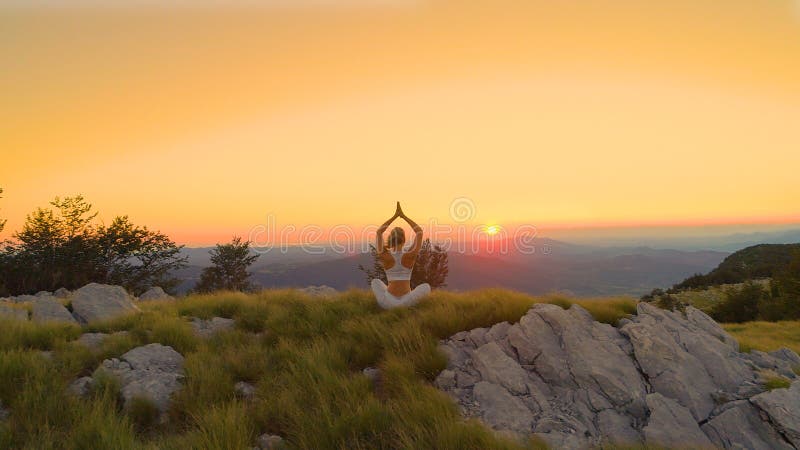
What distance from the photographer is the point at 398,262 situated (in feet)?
33.5

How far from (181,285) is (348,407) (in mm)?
29043

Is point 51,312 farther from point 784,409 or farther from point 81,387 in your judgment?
point 784,409

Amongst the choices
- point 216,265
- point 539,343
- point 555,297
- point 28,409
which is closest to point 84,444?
point 28,409

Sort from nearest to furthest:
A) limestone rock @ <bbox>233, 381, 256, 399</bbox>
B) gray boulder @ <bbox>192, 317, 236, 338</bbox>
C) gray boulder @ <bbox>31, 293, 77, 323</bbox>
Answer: limestone rock @ <bbox>233, 381, 256, 399</bbox> → gray boulder @ <bbox>192, 317, 236, 338</bbox> → gray boulder @ <bbox>31, 293, 77, 323</bbox>

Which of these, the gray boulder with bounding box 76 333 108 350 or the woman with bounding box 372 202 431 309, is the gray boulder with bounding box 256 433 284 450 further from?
the gray boulder with bounding box 76 333 108 350

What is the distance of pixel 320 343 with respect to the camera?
8.41 meters

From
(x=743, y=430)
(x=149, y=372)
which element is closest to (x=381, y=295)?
(x=149, y=372)

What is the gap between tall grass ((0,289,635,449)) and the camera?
5.20 metres

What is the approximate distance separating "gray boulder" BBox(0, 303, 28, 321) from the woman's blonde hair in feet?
29.5

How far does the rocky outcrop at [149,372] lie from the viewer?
6828 millimetres

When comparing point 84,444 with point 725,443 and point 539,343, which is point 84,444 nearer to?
point 539,343

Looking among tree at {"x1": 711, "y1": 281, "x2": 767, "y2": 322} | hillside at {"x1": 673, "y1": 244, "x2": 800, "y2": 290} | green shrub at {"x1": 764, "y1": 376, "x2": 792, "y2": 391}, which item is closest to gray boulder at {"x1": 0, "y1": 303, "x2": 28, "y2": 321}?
green shrub at {"x1": 764, "y1": 376, "x2": 792, "y2": 391}

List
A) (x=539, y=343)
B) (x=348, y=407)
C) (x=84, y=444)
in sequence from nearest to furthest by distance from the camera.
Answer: (x=84, y=444) < (x=348, y=407) < (x=539, y=343)

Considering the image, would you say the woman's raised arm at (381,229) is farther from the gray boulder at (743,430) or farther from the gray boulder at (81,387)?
the gray boulder at (743,430)
